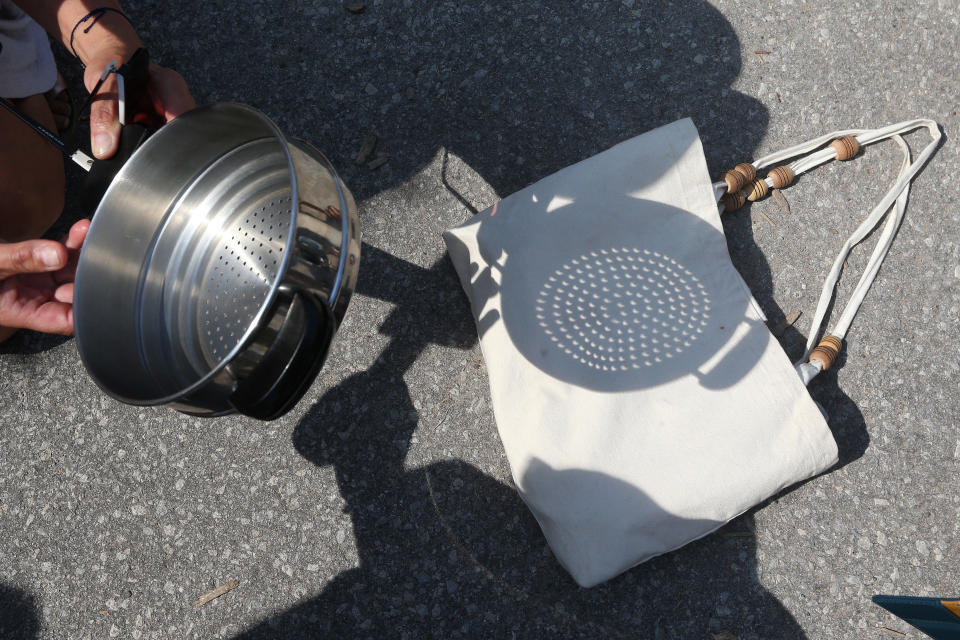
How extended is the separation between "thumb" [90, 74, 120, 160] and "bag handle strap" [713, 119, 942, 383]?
3.61ft

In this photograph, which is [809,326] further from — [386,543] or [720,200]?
[386,543]

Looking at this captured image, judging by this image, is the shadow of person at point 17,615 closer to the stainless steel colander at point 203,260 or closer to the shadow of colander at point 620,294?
the stainless steel colander at point 203,260

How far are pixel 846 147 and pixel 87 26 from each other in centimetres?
153

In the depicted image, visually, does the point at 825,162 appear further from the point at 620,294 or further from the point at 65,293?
the point at 65,293

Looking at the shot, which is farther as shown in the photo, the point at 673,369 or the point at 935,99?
the point at 935,99

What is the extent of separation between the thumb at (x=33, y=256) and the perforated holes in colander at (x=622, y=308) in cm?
77

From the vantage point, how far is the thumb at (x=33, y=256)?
3.12 ft

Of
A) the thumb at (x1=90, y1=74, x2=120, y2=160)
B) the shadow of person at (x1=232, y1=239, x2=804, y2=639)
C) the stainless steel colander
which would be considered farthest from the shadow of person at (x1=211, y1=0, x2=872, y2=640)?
the thumb at (x1=90, y1=74, x2=120, y2=160)

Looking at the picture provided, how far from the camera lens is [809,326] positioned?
130cm

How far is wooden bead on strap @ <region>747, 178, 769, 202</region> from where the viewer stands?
131 centimetres

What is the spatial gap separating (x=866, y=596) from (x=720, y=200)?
80cm

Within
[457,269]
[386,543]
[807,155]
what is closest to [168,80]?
[457,269]

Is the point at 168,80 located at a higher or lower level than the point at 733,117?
higher

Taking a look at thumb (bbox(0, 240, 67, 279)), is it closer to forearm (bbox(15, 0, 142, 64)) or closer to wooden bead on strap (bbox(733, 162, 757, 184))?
forearm (bbox(15, 0, 142, 64))
